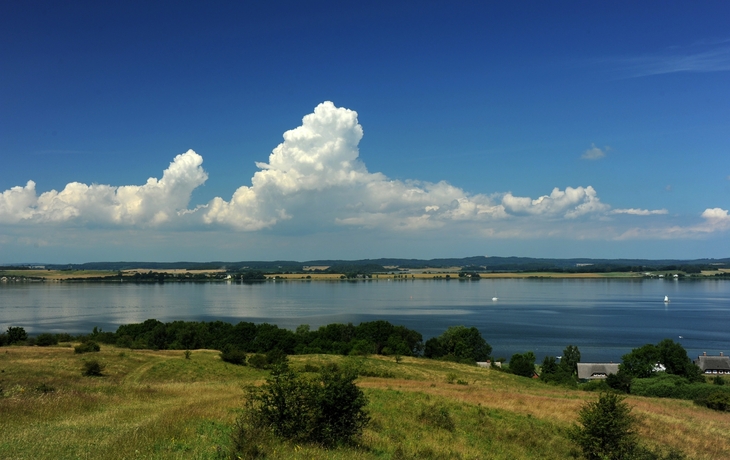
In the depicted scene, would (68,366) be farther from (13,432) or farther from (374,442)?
(374,442)

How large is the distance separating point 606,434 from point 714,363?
210ft

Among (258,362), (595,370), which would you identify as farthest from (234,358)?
(595,370)

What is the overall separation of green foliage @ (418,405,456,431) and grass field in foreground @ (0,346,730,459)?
105mm

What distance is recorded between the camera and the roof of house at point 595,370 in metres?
62.3

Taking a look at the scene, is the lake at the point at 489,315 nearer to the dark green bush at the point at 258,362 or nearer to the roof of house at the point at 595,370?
the roof of house at the point at 595,370

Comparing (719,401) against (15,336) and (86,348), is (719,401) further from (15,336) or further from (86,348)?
(15,336)

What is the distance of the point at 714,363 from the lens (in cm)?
6594

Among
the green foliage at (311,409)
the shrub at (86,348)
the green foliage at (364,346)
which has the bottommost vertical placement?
the green foliage at (364,346)

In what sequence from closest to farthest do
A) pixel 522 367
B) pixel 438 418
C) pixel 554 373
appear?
pixel 438 418 < pixel 554 373 < pixel 522 367

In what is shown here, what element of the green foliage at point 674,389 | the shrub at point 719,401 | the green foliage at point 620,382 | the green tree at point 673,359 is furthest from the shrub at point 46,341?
the green tree at point 673,359

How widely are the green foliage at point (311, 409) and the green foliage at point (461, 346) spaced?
62930mm

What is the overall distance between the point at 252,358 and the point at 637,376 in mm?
46079

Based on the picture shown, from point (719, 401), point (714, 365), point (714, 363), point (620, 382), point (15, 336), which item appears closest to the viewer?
point (719, 401)

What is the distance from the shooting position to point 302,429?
11.8 meters
